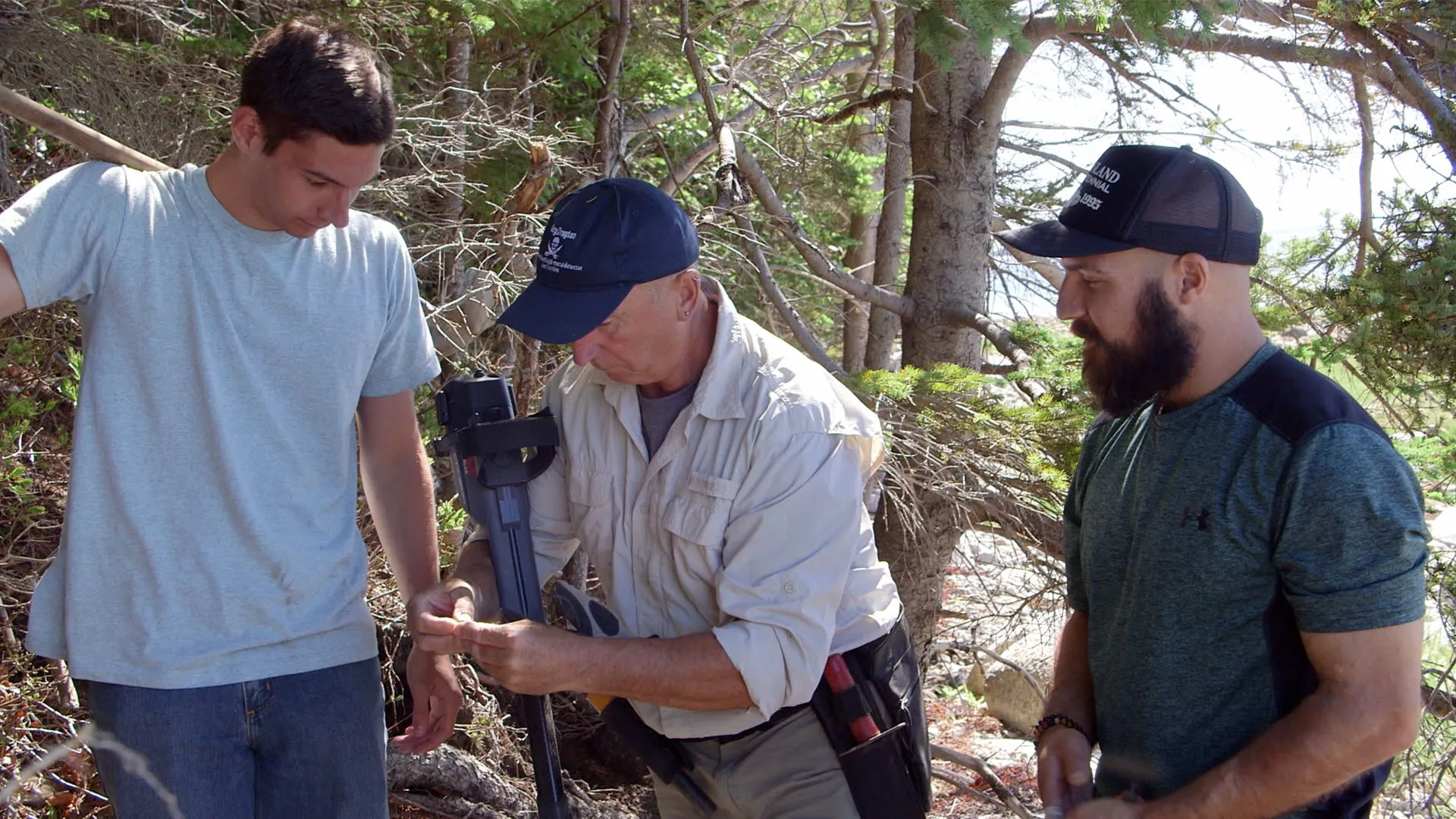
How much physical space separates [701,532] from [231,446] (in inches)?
36.7

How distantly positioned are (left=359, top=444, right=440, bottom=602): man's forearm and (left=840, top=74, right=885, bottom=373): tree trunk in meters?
6.15

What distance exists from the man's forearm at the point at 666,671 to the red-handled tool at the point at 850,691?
0.23 m

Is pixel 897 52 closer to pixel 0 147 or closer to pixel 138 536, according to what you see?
pixel 0 147

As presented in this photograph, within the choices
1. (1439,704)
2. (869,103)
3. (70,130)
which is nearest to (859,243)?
(869,103)

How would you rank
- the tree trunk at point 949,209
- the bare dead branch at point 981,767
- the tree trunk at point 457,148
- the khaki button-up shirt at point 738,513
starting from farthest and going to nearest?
the tree trunk at point 949,209, the bare dead branch at point 981,767, the tree trunk at point 457,148, the khaki button-up shirt at point 738,513

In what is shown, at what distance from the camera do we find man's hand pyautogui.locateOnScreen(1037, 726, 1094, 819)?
2.17 m

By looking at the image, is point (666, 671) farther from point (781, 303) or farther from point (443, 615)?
point (781, 303)

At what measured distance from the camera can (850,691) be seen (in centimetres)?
231

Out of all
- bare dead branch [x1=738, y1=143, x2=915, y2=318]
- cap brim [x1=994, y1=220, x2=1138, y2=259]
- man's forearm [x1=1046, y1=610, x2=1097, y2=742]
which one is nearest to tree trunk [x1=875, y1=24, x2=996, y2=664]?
bare dead branch [x1=738, y1=143, x2=915, y2=318]

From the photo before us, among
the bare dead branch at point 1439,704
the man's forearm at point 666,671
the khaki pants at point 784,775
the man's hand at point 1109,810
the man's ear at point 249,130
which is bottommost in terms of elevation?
the bare dead branch at point 1439,704

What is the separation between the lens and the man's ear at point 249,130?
2.27 metres

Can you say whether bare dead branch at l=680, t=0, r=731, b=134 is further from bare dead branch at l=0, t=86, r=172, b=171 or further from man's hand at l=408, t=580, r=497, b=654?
man's hand at l=408, t=580, r=497, b=654

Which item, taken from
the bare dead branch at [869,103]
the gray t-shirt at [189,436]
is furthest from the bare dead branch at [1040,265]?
the gray t-shirt at [189,436]

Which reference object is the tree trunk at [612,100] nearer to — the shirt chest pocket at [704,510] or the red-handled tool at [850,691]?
the shirt chest pocket at [704,510]
